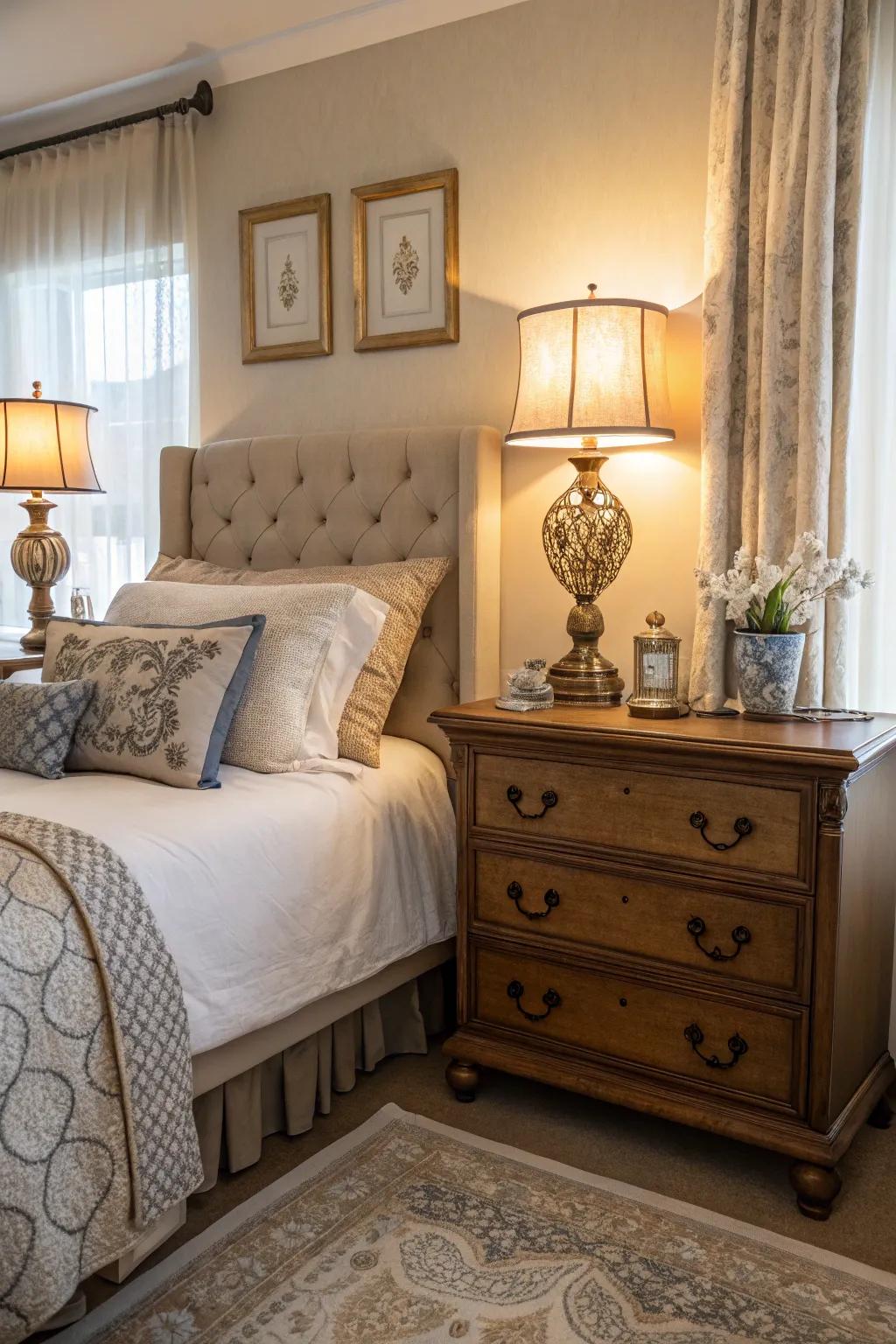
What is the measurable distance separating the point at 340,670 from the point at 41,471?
1448 mm

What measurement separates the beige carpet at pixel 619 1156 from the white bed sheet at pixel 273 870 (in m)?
0.30

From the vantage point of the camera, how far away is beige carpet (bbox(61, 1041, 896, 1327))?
1835 millimetres

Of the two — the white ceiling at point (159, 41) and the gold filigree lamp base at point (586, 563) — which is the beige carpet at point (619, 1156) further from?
the white ceiling at point (159, 41)

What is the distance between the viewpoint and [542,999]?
2170 mm

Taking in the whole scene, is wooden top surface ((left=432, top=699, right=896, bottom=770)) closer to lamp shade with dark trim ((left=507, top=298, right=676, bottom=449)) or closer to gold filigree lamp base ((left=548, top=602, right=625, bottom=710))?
gold filigree lamp base ((left=548, top=602, right=625, bottom=710))

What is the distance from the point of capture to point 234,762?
2.22 m

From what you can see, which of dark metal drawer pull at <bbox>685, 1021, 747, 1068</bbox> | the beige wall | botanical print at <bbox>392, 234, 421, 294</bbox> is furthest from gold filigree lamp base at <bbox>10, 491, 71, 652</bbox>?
dark metal drawer pull at <bbox>685, 1021, 747, 1068</bbox>

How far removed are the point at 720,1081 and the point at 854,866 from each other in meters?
0.47

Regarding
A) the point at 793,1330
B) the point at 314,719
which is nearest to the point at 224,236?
the point at 314,719

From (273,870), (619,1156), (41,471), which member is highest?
(41,471)

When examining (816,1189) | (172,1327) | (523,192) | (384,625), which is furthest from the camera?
(523,192)

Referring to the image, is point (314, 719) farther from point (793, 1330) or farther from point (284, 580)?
point (793, 1330)

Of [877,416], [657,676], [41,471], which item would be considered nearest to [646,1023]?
[657,676]

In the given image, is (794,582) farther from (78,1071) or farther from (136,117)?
(136,117)
